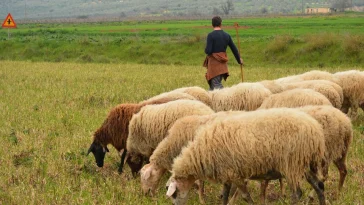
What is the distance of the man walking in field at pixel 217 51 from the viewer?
10734mm

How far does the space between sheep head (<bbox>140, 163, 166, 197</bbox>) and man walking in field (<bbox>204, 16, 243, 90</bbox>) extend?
178 inches

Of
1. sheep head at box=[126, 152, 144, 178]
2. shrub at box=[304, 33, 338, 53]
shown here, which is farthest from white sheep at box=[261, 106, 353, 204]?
shrub at box=[304, 33, 338, 53]

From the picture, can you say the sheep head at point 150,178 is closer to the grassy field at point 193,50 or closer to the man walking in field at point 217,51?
the man walking in field at point 217,51

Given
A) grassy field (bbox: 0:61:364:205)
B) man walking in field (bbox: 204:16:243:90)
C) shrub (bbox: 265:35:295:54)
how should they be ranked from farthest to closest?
shrub (bbox: 265:35:295:54)
man walking in field (bbox: 204:16:243:90)
grassy field (bbox: 0:61:364:205)

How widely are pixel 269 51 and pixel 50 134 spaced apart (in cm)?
2216

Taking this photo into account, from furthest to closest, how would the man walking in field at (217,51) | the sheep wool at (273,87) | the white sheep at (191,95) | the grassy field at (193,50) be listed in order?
the grassy field at (193,50), the man walking in field at (217,51), the sheep wool at (273,87), the white sheep at (191,95)

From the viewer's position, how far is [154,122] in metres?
7.73

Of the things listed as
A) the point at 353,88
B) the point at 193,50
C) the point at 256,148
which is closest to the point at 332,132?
the point at 256,148

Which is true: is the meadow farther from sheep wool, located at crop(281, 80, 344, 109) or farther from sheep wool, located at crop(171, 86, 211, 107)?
sheep wool, located at crop(171, 86, 211, 107)

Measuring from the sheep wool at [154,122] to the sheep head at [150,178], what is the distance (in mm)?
897

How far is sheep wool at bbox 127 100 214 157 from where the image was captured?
7656 millimetres

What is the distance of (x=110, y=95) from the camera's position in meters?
15.1

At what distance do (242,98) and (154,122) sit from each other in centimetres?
245

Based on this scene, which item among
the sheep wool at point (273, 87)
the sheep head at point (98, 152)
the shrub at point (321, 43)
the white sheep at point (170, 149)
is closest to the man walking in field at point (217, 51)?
the sheep wool at point (273, 87)
